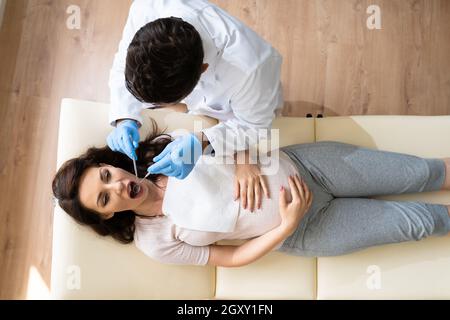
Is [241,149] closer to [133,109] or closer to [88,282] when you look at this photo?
[133,109]

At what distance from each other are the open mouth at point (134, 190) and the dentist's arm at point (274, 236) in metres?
0.32

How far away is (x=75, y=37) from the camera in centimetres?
216

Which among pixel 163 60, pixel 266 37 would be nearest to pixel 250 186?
pixel 163 60

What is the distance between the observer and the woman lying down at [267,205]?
1.33m

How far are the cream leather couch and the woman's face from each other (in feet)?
0.49

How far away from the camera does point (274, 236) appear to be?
1.35 meters

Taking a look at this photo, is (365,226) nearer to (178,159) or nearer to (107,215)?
(178,159)

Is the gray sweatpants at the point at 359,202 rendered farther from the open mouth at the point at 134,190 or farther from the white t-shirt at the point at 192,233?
the open mouth at the point at 134,190

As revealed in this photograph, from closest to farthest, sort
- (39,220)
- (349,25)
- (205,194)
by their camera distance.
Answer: (205,194)
(39,220)
(349,25)

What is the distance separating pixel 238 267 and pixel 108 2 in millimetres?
1539

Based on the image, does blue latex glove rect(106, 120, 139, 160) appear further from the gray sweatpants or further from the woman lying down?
the gray sweatpants

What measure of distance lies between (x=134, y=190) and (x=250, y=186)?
14.4 inches

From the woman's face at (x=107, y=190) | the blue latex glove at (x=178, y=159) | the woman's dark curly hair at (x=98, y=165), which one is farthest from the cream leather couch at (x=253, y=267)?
the blue latex glove at (x=178, y=159)

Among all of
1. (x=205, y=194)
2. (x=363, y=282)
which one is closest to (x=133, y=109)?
(x=205, y=194)
